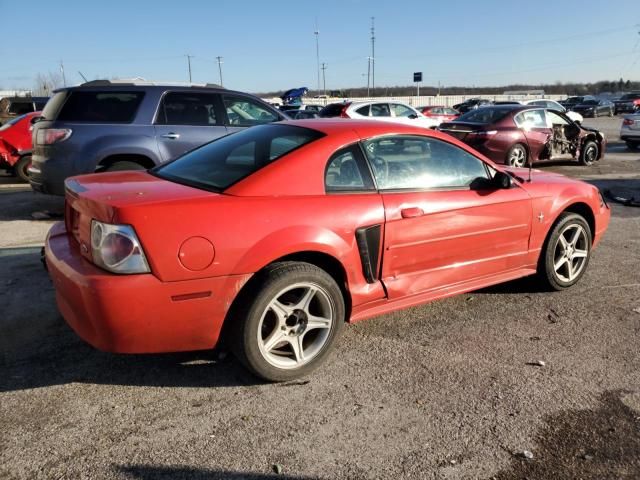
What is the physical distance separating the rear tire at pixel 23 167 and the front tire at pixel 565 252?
10423 millimetres

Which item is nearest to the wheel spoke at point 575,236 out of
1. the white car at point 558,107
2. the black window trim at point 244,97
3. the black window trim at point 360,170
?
the black window trim at point 360,170

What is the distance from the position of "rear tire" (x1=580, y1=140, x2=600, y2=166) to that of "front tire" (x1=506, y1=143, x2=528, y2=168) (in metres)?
2.29

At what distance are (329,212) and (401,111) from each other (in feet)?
47.4

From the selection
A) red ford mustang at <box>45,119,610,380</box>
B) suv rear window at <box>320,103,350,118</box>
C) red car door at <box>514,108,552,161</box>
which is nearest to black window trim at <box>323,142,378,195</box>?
red ford mustang at <box>45,119,610,380</box>

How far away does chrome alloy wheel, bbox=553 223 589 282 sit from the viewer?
4.57 metres

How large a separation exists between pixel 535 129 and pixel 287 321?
10953 mm

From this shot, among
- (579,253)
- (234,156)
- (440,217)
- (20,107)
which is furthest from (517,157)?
(20,107)

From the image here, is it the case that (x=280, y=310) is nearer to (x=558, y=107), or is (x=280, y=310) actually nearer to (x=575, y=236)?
(x=575, y=236)

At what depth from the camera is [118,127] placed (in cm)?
654

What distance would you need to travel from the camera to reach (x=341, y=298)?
321 cm

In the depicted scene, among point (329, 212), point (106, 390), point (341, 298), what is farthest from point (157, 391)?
point (329, 212)

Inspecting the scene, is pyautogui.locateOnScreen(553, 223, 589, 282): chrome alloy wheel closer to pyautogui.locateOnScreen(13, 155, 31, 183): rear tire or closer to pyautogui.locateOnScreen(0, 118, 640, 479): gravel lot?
pyautogui.locateOnScreen(0, 118, 640, 479): gravel lot

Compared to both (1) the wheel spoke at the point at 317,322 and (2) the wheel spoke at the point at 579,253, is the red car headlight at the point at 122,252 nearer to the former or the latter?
(1) the wheel spoke at the point at 317,322

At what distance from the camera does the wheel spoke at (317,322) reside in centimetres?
316
